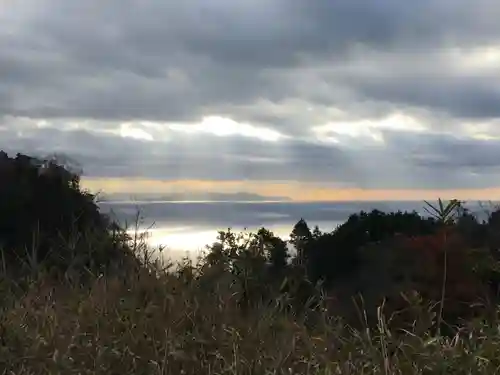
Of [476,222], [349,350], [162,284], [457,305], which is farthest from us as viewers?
[476,222]

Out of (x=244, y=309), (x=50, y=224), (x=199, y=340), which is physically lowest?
(x=199, y=340)

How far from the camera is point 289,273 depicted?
5305 mm

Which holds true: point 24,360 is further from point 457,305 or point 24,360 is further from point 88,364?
point 457,305

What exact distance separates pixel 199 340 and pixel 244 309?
0.56 meters

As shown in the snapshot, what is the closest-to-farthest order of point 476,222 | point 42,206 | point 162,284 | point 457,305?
point 162,284, point 457,305, point 476,222, point 42,206


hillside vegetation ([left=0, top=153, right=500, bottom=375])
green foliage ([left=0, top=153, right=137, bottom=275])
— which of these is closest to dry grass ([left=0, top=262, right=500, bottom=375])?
hillside vegetation ([left=0, top=153, right=500, bottom=375])

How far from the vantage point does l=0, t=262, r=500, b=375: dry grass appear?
4.15m

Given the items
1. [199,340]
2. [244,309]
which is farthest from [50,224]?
[199,340]

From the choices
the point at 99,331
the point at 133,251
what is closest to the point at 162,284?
the point at 99,331

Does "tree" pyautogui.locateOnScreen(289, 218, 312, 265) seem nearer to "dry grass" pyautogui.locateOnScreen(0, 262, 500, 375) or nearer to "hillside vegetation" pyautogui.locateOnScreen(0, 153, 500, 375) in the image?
"hillside vegetation" pyautogui.locateOnScreen(0, 153, 500, 375)

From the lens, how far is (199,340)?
14.5 ft

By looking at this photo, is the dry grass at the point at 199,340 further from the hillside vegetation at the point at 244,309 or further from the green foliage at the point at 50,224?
the green foliage at the point at 50,224

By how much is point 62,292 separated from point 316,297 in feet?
5.30

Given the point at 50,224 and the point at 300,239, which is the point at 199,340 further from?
the point at 50,224
